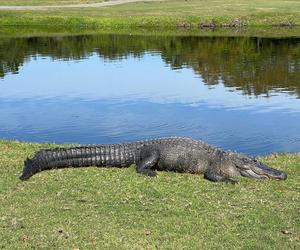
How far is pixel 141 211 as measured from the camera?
1064 cm

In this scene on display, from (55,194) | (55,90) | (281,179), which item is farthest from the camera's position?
(55,90)

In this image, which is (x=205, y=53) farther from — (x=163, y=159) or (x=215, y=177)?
(x=215, y=177)

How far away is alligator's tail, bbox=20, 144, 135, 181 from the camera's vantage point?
13328 millimetres

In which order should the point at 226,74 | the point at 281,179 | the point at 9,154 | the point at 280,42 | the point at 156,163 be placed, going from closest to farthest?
the point at 281,179
the point at 156,163
the point at 9,154
the point at 226,74
the point at 280,42

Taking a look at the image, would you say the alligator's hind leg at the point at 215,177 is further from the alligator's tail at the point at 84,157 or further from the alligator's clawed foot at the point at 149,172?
the alligator's tail at the point at 84,157

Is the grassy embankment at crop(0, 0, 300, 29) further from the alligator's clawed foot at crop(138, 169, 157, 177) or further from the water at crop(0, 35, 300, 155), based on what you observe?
the alligator's clawed foot at crop(138, 169, 157, 177)

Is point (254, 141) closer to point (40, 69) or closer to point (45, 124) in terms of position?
point (45, 124)

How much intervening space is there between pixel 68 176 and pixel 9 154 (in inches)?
104

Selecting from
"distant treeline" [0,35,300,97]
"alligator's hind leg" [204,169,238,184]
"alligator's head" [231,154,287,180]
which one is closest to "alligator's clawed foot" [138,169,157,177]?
"alligator's hind leg" [204,169,238,184]

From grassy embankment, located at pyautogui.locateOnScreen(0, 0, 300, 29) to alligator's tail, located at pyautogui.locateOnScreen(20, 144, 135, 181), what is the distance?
39.8m

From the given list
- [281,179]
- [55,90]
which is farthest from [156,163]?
[55,90]

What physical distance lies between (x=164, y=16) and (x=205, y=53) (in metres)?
14.2

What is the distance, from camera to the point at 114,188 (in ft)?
39.3

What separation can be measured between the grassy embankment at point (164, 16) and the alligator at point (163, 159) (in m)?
39.7
